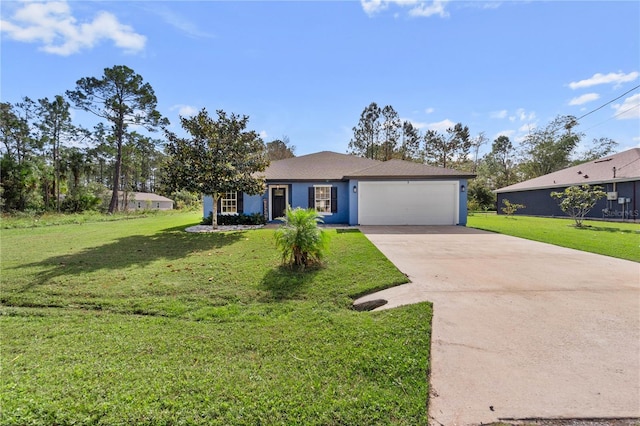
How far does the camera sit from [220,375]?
7.67ft

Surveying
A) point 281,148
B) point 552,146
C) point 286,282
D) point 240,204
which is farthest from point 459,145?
point 286,282

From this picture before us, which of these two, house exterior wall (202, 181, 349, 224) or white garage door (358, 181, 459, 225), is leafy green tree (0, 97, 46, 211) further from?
white garage door (358, 181, 459, 225)

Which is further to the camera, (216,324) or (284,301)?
(284,301)

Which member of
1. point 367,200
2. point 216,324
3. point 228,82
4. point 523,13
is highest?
point 523,13

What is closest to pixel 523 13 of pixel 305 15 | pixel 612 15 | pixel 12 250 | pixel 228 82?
pixel 612 15

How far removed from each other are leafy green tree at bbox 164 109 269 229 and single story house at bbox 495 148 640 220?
20432mm

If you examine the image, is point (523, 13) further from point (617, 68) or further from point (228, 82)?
point (228, 82)

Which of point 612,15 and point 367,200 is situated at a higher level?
point 612,15

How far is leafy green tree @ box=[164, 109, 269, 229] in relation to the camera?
32.8ft

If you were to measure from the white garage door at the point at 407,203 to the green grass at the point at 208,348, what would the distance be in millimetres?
8444

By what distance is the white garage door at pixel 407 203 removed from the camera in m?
13.6

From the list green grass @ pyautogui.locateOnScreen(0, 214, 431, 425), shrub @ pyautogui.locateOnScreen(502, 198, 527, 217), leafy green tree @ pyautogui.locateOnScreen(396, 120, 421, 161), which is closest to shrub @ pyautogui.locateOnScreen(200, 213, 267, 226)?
green grass @ pyautogui.locateOnScreen(0, 214, 431, 425)

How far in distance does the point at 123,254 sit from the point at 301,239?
481 cm

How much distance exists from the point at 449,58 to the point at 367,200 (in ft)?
23.0
